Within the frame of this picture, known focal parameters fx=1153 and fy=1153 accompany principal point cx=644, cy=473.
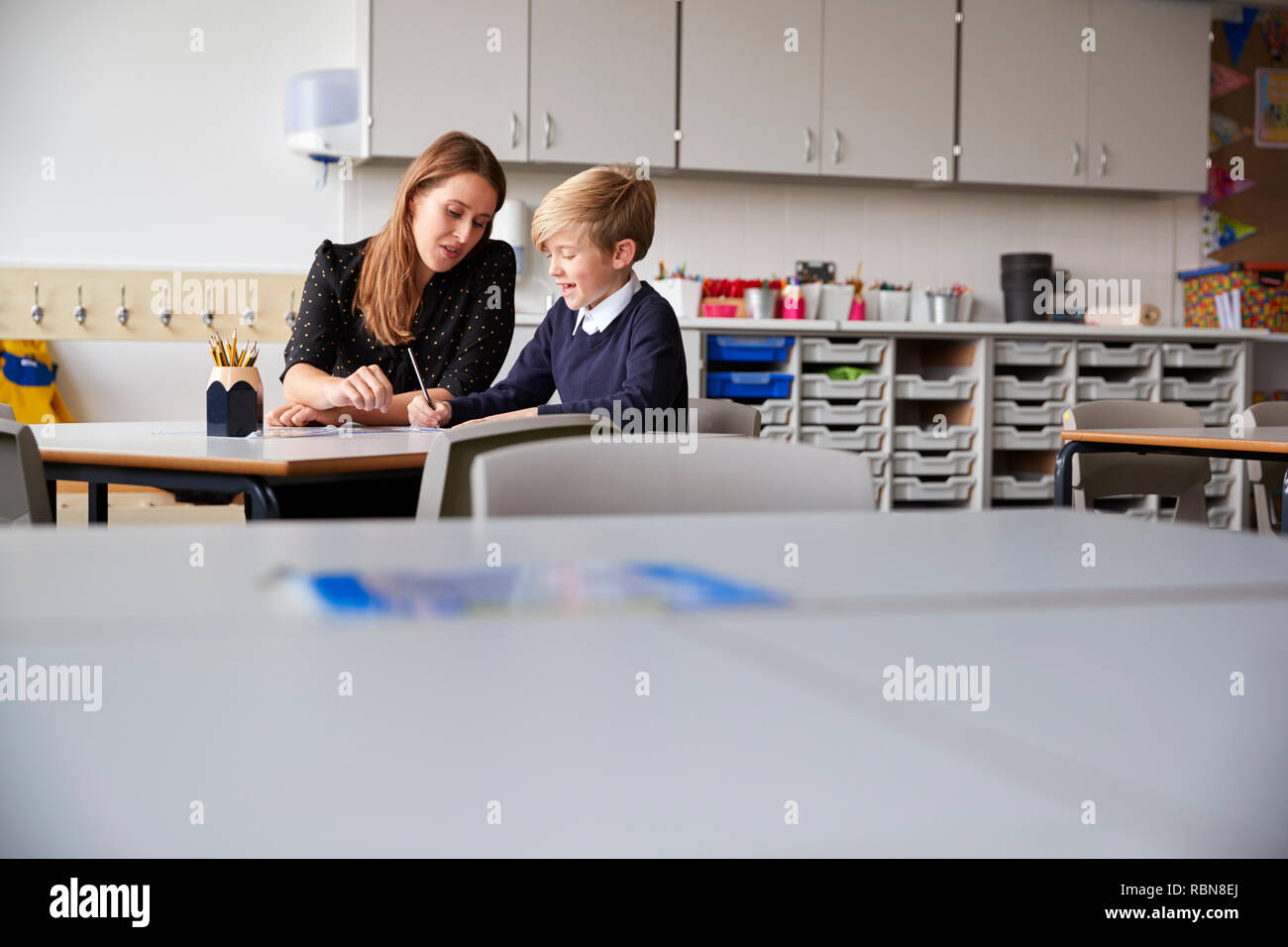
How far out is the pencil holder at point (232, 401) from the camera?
1.76m

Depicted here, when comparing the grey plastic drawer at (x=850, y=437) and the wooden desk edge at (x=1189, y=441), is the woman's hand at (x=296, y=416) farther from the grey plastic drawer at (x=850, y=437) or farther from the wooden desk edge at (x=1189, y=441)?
the grey plastic drawer at (x=850, y=437)

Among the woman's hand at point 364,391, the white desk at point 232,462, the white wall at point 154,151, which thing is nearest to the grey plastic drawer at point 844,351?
the white wall at point 154,151

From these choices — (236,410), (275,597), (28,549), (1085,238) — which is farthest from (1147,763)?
(1085,238)

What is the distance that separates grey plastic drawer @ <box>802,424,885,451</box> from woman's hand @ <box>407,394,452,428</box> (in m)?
2.46

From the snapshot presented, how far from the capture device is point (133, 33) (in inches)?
166

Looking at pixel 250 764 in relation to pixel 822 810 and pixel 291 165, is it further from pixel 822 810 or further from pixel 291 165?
pixel 291 165

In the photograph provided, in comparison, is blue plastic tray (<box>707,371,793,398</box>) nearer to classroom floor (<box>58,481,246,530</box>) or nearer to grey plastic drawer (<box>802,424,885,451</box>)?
grey plastic drawer (<box>802,424,885,451</box>)

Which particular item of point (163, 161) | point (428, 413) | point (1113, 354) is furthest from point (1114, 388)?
point (163, 161)

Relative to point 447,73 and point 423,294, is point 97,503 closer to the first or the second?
point 423,294

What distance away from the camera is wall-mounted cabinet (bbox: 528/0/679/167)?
4.23 m

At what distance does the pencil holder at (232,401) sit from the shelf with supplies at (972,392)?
8.37 feet

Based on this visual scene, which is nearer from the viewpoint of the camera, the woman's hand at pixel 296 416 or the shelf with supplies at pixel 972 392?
the woman's hand at pixel 296 416

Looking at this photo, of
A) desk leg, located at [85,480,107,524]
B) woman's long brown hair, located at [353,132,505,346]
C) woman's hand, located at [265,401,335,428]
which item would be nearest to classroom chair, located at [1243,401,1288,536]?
woman's long brown hair, located at [353,132,505,346]

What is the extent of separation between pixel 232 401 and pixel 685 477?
879mm
